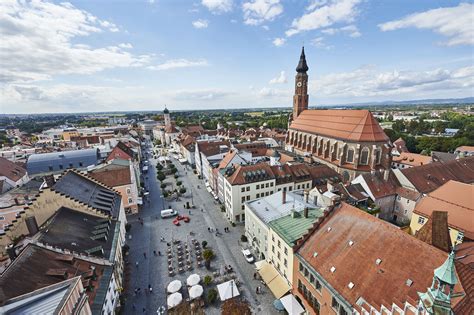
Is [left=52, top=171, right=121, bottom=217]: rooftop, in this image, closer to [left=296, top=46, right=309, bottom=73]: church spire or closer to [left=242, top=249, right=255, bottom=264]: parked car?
[left=242, top=249, right=255, bottom=264]: parked car

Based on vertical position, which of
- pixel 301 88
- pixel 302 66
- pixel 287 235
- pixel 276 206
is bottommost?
pixel 287 235

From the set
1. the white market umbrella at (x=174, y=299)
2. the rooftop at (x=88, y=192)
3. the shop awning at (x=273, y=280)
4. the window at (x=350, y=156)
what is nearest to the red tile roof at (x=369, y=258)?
the shop awning at (x=273, y=280)

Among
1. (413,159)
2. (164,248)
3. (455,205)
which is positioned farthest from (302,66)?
(164,248)

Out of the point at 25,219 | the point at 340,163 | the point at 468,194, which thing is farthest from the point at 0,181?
the point at 468,194

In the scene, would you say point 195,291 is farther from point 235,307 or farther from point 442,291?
point 442,291

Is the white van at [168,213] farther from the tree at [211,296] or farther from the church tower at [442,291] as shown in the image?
the church tower at [442,291]

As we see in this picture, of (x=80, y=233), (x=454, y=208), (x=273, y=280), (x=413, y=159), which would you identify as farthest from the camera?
(x=413, y=159)
